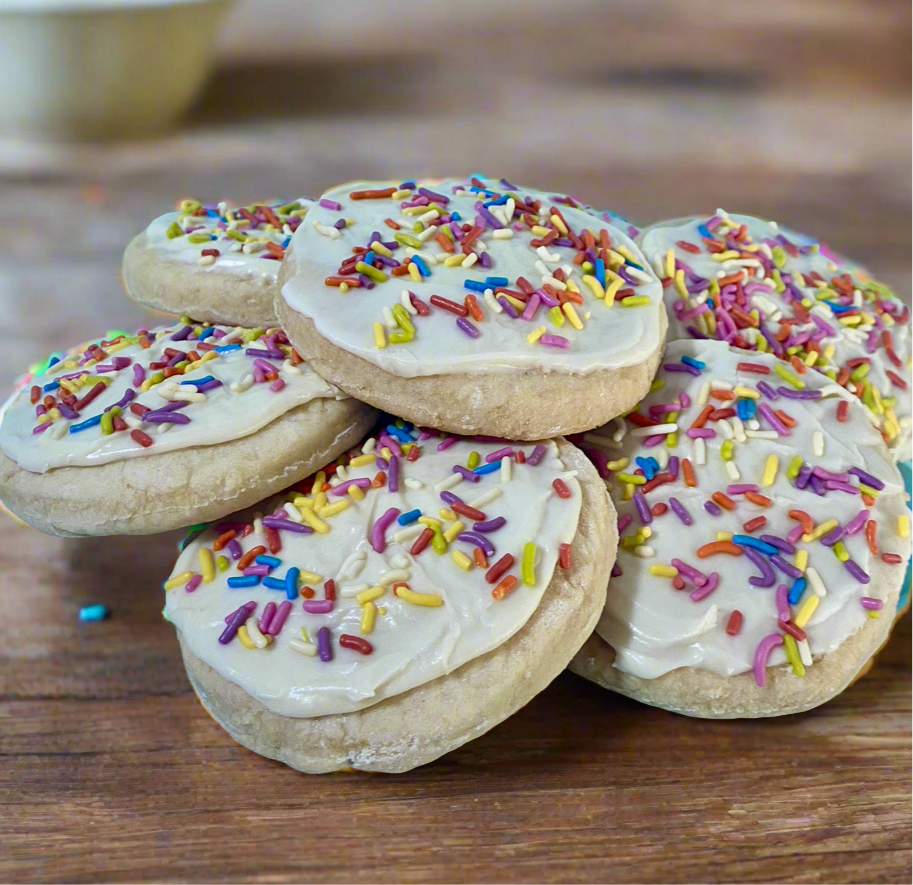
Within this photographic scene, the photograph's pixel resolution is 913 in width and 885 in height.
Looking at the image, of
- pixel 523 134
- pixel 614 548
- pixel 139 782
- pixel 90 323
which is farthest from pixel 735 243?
pixel 523 134

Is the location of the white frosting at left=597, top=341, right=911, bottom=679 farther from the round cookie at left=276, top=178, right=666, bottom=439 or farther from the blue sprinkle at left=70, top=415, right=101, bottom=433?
the blue sprinkle at left=70, top=415, right=101, bottom=433

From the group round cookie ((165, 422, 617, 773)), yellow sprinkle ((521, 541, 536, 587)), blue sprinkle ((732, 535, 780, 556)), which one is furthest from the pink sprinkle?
yellow sprinkle ((521, 541, 536, 587))

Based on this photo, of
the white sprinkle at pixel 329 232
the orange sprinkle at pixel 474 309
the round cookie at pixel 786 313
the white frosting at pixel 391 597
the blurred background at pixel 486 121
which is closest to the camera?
the white frosting at pixel 391 597

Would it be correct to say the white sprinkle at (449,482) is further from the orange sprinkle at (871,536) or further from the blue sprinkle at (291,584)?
the orange sprinkle at (871,536)

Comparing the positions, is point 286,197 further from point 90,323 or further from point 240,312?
point 240,312

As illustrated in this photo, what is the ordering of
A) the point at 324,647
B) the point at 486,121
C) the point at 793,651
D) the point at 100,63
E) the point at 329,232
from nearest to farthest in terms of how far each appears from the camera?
the point at 324,647
the point at 793,651
the point at 329,232
the point at 100,63
the point at 486,121

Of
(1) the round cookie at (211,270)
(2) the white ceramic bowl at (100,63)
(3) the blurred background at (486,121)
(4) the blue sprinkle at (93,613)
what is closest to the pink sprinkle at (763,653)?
(1) the round cookie at (211,270)

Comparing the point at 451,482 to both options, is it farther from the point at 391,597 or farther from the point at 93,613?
the point at 93,613

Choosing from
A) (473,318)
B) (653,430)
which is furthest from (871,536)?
(473,318)
